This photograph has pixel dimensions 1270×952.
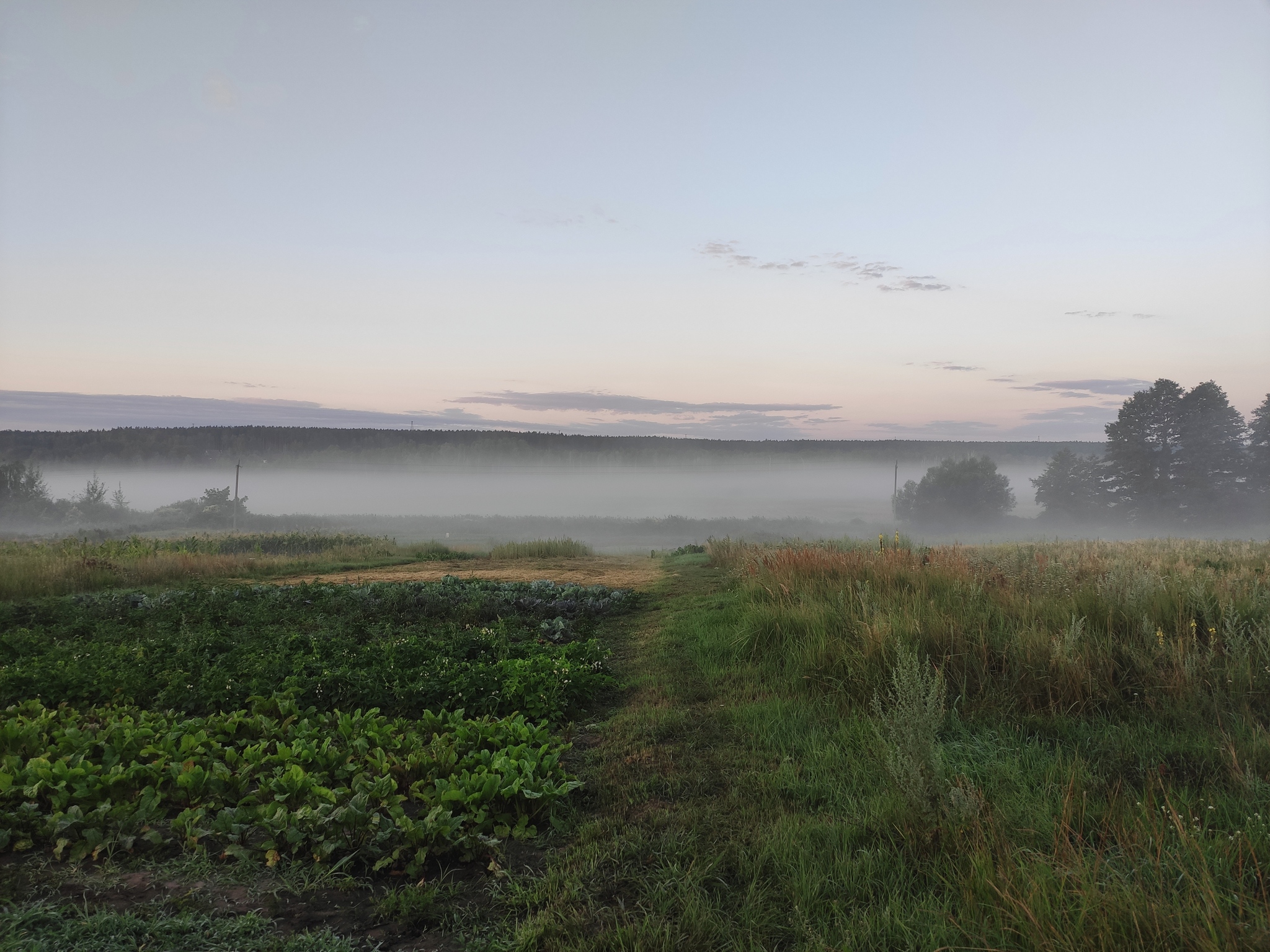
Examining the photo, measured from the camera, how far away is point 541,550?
23.4 m

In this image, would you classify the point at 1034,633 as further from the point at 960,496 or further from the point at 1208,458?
→ the point at 960,496

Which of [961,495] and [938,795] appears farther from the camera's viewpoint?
[961,495]

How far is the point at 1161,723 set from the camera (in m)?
4.88

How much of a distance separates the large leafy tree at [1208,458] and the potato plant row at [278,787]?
201 feet

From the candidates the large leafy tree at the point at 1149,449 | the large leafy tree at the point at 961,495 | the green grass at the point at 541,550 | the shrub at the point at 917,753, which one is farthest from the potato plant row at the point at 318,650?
the large leafy tree at the point at 961,495

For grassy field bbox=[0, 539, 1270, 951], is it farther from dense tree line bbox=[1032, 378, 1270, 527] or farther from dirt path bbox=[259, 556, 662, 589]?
dense tree line bbox=[1032, 378, 1270, 527]

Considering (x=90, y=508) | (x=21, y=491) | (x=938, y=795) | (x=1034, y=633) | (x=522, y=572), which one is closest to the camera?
(x=938, y=795)

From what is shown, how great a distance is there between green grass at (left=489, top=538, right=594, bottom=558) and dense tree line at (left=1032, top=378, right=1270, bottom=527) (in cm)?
4846

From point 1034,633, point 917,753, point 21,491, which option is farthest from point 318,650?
point 21,491

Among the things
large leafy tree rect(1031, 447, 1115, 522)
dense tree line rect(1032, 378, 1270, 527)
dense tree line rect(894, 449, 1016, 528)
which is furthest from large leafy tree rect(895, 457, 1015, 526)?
dense tree line rect(1032, 378, 1270, 527)

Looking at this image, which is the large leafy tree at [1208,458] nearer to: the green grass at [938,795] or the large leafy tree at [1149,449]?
the large leafy tree at [1149,449]

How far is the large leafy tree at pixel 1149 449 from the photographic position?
165 feet

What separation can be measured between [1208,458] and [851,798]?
204 ft

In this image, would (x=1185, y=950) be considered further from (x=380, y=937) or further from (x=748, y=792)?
(x=380, y=937)
